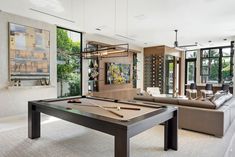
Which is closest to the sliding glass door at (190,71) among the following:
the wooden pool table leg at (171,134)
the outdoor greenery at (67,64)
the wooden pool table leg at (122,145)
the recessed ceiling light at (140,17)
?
the recessed ceiling light at (140,17)

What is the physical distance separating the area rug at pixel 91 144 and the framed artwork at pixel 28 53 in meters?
1.96

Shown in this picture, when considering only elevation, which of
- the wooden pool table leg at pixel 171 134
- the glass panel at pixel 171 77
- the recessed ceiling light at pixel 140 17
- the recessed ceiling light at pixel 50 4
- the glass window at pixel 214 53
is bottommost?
the wooden pool table leg at pixel 171 134

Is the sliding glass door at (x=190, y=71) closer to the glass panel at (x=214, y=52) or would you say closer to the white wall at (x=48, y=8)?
the glass panel at (x=214, y=52)

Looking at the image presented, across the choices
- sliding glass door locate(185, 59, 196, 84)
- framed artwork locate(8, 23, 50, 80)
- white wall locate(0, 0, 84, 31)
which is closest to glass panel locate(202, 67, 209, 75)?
sliding glass door locate(185, 59, 196, 84)

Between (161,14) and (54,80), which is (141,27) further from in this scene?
(54,80)

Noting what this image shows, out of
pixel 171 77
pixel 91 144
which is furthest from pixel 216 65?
pixel 91 144

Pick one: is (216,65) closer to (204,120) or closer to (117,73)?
(117,73)

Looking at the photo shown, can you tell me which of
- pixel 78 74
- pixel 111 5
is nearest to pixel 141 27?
pixel 111 5

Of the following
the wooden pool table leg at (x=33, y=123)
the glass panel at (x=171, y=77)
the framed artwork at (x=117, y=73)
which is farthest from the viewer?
the glass panel at (x=171, y=77)

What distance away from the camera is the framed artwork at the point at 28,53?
16.7ft

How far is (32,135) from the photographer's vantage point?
351cm

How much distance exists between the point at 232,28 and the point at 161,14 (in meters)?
3.34

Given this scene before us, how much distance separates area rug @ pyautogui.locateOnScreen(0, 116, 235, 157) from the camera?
2912 mm

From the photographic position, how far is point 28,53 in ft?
17.7
